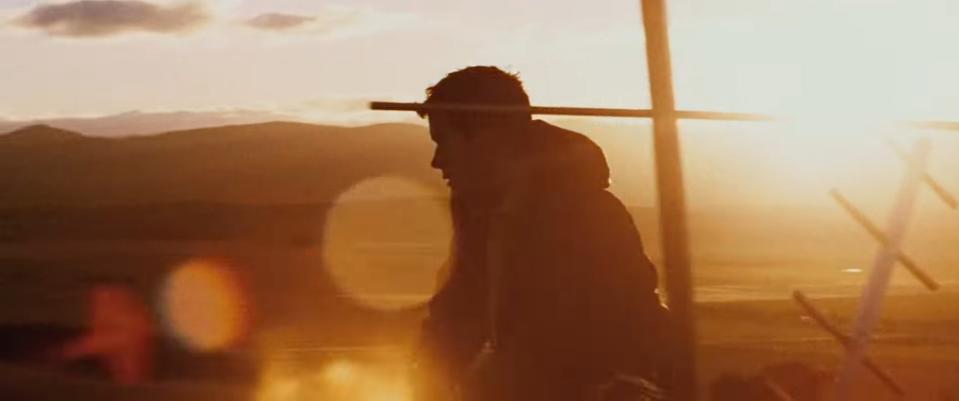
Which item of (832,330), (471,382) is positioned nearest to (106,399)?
(471,382)

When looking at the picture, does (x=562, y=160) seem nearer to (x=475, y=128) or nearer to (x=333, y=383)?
(x=475, y=128)

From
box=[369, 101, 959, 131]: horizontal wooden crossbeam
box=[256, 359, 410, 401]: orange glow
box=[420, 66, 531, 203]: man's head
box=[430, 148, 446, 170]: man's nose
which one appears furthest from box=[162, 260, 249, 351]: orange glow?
box=[369, 101, 959, 131]: horizontal wooden crossbeam

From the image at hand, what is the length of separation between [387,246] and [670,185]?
4817 centimetres

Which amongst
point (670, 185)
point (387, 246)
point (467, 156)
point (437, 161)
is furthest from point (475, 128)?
point (387, 246)

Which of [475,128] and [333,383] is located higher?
[475,128]

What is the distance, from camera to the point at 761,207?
83.9 meters

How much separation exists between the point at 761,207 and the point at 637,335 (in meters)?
80.4

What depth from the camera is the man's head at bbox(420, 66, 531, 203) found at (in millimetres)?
4539

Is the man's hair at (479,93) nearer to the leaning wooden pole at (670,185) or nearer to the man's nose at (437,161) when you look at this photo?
the man's nose at (437,161)

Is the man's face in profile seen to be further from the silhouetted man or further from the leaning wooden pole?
the leaning wooden pole

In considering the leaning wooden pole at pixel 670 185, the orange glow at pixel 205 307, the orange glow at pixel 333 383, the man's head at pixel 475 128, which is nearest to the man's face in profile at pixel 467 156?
the man's head at pixel 475 128

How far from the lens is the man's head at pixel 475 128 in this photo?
14.9ft

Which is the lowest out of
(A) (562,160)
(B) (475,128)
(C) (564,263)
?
(C) (564,263)

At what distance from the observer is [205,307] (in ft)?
81.4
